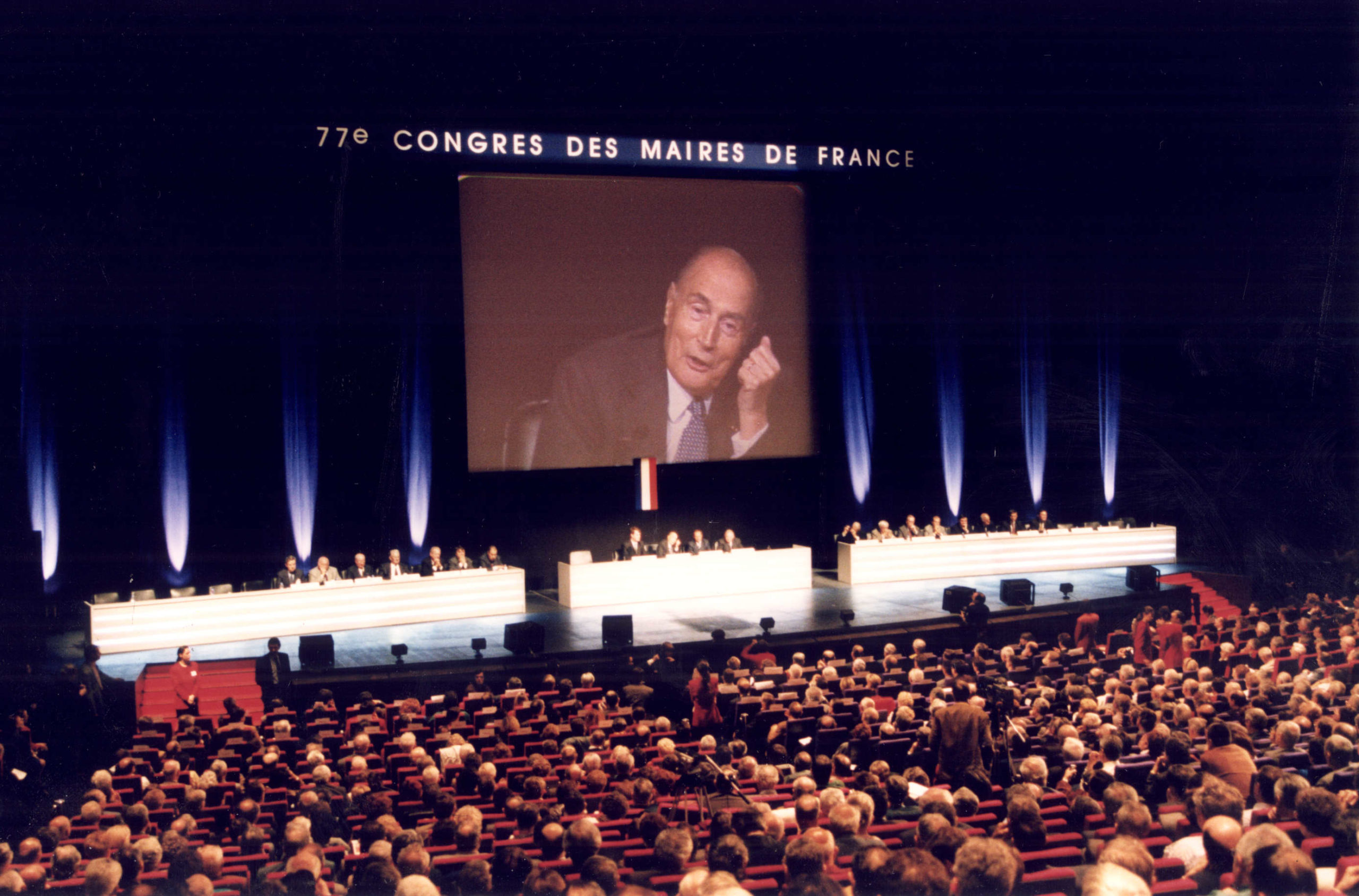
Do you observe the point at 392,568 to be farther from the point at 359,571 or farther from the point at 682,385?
the point at 682,385

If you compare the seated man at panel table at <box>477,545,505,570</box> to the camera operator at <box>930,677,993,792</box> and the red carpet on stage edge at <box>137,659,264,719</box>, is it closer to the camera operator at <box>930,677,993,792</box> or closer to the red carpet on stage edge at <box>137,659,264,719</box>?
the red carpet on stage edge at <box>137,659,264,719</box>

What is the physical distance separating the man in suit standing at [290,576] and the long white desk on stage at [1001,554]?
31.3ft

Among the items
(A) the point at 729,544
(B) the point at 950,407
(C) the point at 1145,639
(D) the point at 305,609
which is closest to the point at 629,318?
(A) the point at 729,544

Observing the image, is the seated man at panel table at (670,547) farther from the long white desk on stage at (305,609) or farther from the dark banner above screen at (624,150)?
the dark banner above screen at (624,150)

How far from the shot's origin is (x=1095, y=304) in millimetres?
20969

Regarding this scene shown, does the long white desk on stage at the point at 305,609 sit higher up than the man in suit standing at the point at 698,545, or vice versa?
the man in suit standing at the point at 698,545

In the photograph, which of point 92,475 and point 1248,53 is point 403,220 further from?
point 1248,53

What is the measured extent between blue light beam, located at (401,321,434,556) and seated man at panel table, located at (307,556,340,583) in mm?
1824

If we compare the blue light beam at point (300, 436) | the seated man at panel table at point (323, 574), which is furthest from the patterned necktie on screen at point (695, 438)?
the blue light beam at point (300, 436)

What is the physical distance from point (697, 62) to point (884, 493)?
926cm

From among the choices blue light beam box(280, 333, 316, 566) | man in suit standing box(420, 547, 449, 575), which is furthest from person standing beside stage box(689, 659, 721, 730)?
blue light beam box(280, 333, 316, 566)

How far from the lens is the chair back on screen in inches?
672

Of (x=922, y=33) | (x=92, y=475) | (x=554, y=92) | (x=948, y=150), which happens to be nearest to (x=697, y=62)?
(x=554, y=92)

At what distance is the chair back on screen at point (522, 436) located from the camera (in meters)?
17.1
